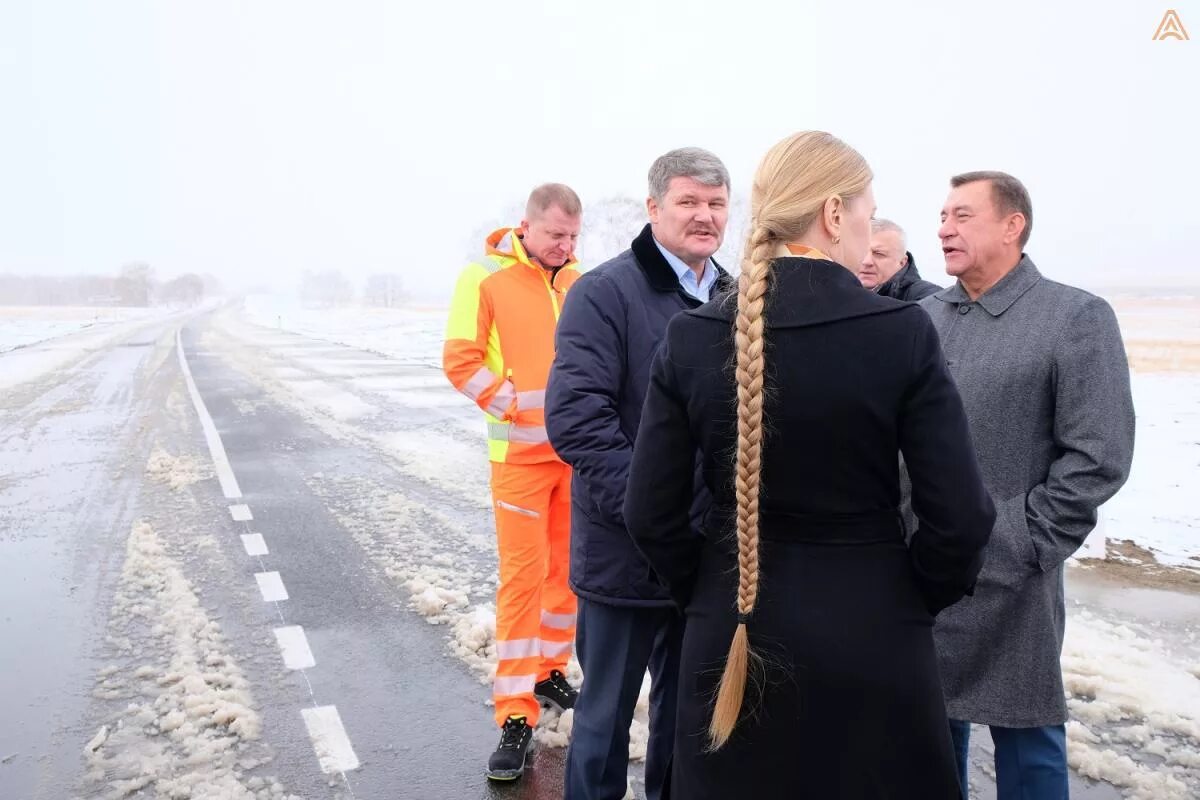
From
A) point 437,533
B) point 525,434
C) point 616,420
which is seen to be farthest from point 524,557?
point 437,533

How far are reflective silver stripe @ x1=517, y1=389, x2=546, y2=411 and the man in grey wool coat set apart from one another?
1.64 meters

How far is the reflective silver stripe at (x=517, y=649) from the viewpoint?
3615mm

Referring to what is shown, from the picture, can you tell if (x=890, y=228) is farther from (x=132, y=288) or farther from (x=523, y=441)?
(x=132, y=288)

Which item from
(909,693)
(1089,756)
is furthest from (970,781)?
(909,693)

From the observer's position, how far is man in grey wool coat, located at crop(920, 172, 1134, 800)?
97.7 inches

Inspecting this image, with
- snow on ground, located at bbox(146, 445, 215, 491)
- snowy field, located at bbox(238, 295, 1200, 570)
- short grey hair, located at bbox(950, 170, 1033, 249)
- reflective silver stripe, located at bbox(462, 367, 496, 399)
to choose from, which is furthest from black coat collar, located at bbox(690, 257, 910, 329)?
snow on ground, located at bbox(146, 445, 215, 491)

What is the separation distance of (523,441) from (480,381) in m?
0.38

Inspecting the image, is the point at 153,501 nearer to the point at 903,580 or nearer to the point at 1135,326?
the point at 903,580

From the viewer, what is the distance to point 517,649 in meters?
3.62

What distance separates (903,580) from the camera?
1.78 meters

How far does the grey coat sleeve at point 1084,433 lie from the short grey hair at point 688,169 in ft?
3.56

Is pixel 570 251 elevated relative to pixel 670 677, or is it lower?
elevated

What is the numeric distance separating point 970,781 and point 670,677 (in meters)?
1.35

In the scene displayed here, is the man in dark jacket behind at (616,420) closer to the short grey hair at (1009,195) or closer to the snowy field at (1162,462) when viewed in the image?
the short grey hair at (1009,195)
